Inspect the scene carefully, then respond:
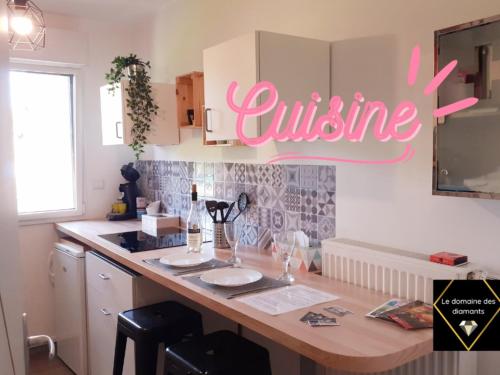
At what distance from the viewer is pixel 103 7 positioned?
11.2 feet

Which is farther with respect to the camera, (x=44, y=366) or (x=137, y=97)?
(x=44, y=366)

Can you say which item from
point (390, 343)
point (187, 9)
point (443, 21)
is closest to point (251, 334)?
point (390, 343)

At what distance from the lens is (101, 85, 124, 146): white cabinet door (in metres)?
3.13

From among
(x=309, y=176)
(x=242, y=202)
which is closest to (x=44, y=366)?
(x=242, y=202)

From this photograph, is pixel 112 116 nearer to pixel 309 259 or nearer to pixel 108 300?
pixel 108 300

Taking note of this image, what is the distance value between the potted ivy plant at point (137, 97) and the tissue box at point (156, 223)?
48cm

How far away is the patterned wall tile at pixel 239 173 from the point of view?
2731 mm

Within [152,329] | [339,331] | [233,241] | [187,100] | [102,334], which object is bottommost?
[102,334]

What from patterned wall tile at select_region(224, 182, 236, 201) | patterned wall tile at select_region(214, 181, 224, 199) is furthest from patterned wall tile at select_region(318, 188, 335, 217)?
patterned wall tile at select_region(214, 181, 224, 199)

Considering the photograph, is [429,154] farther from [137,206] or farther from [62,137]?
[62,137]

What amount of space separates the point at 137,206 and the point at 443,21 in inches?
109

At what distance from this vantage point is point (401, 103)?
1842 mm

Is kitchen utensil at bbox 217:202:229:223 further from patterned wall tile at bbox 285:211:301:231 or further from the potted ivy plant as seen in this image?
the potted ivy plant

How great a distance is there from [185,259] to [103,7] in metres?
2.12
